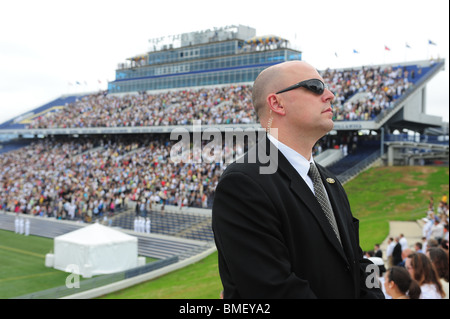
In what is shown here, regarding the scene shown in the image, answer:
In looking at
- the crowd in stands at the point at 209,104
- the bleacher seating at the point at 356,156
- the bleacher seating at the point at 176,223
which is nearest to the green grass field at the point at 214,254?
the bleacher seating at the point at 356,156

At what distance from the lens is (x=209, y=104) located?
97.5 feet

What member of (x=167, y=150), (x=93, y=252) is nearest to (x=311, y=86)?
(x=93, y=252)

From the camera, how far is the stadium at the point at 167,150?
671 inches

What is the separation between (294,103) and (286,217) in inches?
17.5

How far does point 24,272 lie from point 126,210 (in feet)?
34.0

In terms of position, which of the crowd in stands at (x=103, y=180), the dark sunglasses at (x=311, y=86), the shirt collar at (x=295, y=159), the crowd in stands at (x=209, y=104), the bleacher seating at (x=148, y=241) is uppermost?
the crowd in stands at (x=209, y=104)

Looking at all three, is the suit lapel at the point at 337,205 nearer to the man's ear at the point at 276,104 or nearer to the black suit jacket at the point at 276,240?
the black suit jacket at the point at 276,240

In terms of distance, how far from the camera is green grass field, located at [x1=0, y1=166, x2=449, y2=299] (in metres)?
11.4

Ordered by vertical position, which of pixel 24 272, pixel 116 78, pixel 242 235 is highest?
pixel 116 78

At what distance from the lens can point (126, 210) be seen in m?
23.4

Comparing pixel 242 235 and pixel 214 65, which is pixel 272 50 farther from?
pixel 242 235

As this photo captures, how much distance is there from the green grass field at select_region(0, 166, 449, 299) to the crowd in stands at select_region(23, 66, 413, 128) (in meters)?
4.05

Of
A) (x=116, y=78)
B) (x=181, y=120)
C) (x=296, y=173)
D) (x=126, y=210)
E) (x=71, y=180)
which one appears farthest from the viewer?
(x=116, y=78)

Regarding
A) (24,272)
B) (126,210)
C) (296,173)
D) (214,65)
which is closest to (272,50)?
(214,65)
